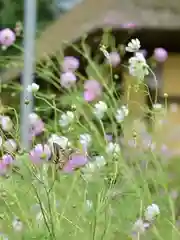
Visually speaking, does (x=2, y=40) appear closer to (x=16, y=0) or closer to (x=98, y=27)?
(x=98, y=27)

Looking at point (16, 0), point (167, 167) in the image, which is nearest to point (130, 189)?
point (167, 167)

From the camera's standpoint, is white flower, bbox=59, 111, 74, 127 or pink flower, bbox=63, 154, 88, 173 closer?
pink flower, bbox=63, 154, 88, 173

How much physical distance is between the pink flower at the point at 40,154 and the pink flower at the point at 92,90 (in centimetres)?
91

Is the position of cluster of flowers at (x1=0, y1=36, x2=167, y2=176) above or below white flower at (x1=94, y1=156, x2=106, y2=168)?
above

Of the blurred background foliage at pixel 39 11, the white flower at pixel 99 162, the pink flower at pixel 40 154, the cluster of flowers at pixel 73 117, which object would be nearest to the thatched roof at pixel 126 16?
the cluster of flowers at pixel 73 117

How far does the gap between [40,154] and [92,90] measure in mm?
1130

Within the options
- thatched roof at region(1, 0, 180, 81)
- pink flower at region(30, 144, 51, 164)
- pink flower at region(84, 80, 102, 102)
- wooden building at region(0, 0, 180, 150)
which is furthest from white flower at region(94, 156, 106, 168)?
thatched roof at region(1, 0, 180, 81)

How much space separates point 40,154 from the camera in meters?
1.40

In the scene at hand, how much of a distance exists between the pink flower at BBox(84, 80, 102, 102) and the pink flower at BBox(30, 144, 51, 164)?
0.91 meters

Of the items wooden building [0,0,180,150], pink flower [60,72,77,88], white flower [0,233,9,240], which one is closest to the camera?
white flower [0,233,9,240]

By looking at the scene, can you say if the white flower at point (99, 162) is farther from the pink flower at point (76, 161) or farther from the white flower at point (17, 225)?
the white flower at point (17, 225)

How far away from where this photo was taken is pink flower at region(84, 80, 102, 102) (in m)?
2.45

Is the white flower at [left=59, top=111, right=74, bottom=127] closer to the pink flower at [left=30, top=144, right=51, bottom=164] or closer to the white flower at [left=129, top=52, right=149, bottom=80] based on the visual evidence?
the white flower at [left=129, top=52, right=149, bottom=80]

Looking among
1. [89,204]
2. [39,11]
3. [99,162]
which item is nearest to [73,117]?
[99,162]
